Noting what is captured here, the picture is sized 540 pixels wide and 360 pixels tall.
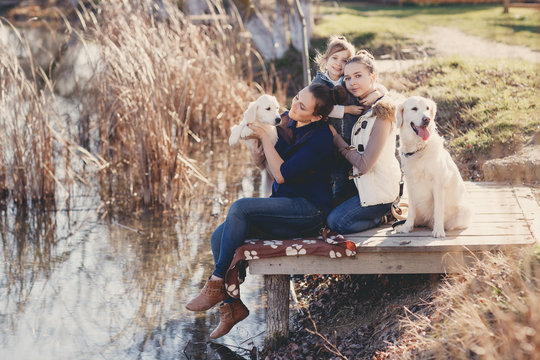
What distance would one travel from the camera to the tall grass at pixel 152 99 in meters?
7.74

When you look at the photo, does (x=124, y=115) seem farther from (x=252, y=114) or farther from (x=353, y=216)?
(x=353, y=216)

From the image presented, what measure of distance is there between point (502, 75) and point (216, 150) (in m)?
4.30

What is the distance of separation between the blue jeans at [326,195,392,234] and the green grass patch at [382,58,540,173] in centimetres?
205

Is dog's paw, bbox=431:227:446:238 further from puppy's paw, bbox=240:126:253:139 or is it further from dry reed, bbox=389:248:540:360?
puppy's paw, bbox=240:126:253:139

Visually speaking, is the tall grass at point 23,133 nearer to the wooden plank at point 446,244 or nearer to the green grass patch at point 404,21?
the wooden plank at point 446,244

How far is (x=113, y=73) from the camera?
27.8 feet

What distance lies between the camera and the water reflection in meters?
5.26

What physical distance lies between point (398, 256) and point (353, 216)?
0.41m

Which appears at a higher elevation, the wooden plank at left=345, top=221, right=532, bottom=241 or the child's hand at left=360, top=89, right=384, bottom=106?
the child's hand at left=360, top=89, right=384, bottom=106

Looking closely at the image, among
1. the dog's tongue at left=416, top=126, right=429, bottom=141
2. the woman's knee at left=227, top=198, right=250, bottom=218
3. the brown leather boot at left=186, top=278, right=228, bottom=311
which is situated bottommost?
the brown leather boot at left=186, top=278, right=228, bottom=311

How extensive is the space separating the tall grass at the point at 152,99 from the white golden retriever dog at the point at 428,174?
371 centimetres

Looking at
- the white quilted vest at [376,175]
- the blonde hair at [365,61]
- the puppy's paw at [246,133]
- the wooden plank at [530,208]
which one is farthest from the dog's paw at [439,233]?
the puppy's paw at [246,133]

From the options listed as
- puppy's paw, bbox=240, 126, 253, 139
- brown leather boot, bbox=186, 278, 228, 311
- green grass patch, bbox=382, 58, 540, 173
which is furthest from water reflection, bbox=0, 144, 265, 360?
green grass patch, bbox=382, 58, 540, 173

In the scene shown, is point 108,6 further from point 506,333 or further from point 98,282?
point 506,333
